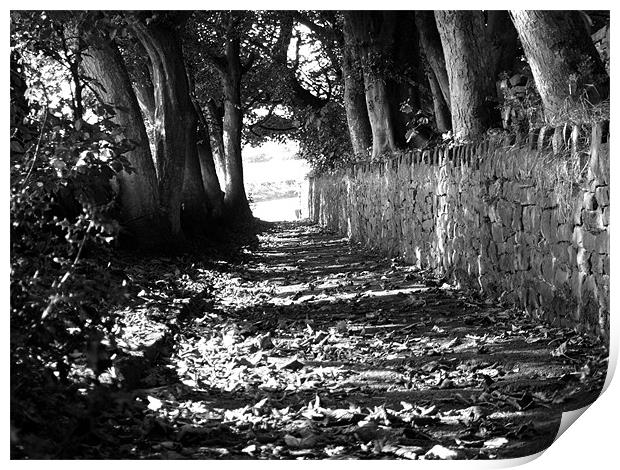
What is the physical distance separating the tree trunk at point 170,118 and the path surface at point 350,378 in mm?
2441

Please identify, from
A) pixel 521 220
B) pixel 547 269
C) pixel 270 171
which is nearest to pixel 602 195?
pixel 547 269

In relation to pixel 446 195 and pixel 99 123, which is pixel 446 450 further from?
pixel 446 195

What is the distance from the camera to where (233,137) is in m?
15.5

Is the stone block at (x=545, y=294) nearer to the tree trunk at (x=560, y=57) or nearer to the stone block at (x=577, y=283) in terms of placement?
the stone block at (x=577, y=283)

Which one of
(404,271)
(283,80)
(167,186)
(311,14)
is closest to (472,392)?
(404,271)

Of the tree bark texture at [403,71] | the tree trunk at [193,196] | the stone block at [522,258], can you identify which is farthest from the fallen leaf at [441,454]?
the tree bark texture at [403,71]

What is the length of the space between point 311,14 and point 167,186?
514cm

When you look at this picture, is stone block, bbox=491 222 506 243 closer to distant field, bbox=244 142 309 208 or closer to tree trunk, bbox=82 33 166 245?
tree trunk, bbox=82 33 166 245

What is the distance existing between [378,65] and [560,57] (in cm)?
684

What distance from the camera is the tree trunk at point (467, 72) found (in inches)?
305

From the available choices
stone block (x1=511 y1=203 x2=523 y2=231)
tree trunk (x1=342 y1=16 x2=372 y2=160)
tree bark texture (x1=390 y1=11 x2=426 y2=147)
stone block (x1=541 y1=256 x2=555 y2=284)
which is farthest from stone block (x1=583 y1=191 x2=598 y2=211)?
tree trunk (x1=342 y1=16 x2=372 y2=160)

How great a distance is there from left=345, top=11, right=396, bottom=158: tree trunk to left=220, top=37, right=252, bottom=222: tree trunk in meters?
2.67

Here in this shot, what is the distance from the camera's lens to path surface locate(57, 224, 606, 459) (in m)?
3.24

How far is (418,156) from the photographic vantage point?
8836mm
